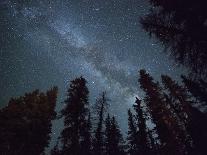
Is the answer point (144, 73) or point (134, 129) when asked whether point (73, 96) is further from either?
point (134, 129)

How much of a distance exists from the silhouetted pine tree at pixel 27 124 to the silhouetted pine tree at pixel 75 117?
448cm

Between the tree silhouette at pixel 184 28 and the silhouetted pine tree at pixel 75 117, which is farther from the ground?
the silhouetted pine tree at pixel 75 117

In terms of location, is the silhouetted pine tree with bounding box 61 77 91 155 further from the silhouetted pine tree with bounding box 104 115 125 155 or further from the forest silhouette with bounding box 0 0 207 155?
the silhouetted pine tree with bounding box 104 115 125 155

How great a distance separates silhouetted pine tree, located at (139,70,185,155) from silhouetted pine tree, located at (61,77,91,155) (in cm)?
852

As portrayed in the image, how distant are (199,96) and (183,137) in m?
5.66

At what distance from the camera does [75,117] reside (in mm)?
29453

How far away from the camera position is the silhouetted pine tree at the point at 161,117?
29.8 metres

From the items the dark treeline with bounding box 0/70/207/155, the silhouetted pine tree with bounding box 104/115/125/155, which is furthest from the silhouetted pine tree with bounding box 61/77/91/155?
the silhouetted pine tree with bounding box 104/115/125/155

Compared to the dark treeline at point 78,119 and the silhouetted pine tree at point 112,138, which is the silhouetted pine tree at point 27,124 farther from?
the silhouetted pine tree at point 112,138

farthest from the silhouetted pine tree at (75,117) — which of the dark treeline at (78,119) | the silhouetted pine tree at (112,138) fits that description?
the silhouetted pine tree at (112,138)

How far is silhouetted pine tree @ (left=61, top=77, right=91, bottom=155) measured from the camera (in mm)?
27827

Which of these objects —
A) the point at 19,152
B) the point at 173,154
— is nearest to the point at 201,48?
the point at 173,154

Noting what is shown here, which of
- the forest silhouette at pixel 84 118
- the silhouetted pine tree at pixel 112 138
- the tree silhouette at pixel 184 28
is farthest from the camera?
the silhouetted pine tree at pixel 112 138

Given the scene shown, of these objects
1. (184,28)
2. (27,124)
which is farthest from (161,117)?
(184,28)
